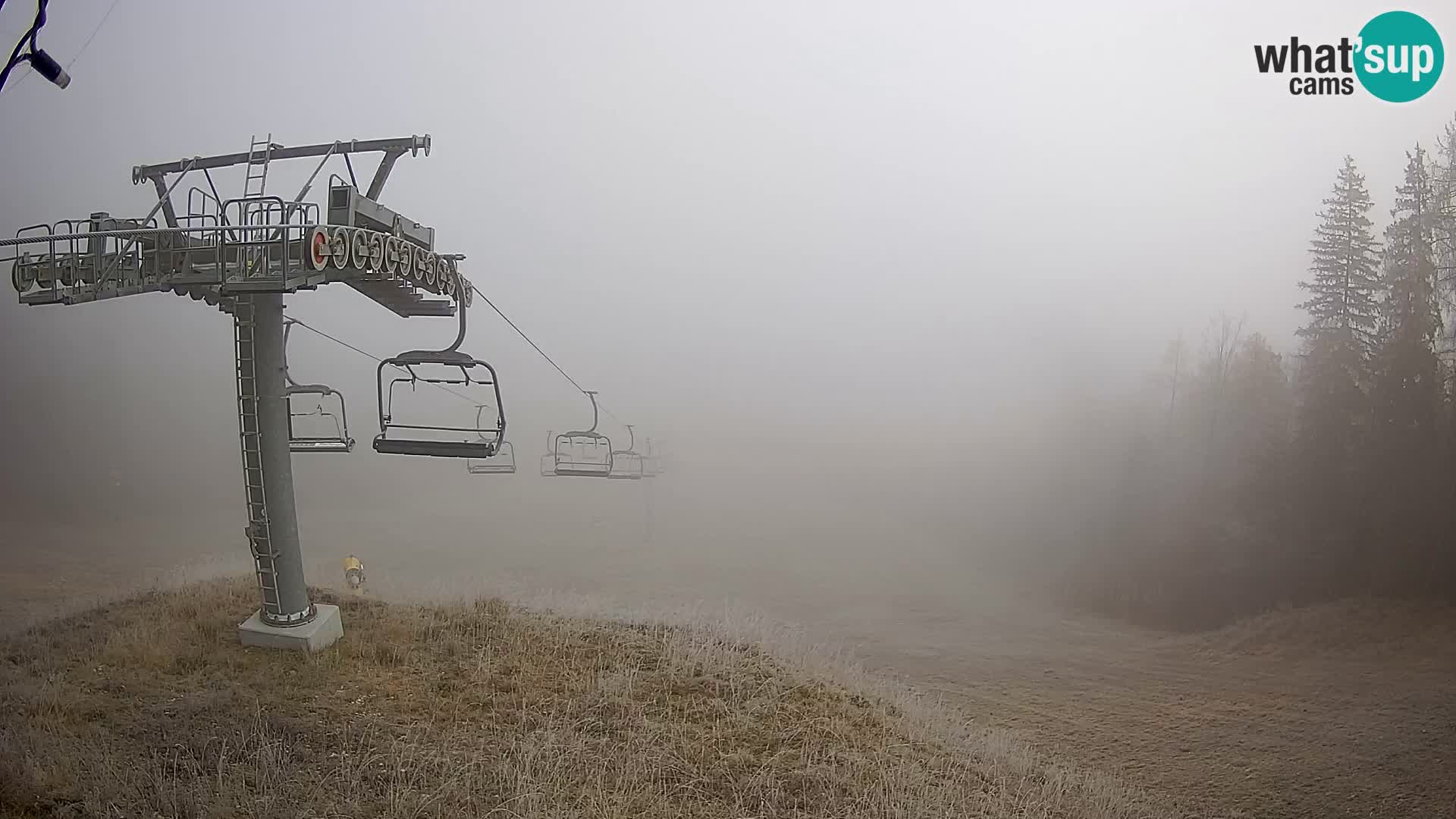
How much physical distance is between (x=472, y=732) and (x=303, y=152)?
13.2 feet

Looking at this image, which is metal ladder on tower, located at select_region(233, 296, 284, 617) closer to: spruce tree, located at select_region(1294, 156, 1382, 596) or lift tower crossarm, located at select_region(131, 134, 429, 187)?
lift tower crossarm, located at select_region(131, 134, 429, 187)

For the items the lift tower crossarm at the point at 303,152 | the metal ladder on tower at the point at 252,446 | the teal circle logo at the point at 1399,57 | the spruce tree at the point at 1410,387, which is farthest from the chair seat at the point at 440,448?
the spruce tree at the point at 1410,387

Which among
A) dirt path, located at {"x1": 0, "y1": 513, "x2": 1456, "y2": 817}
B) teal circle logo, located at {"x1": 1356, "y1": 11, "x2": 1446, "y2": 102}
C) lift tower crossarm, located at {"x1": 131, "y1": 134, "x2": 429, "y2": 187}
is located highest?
teal circle logo, located at {"x1": 1356, "y1": 11, "x2": 1446, "y2": 102}

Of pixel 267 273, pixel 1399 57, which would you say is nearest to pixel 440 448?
pixel 267 273

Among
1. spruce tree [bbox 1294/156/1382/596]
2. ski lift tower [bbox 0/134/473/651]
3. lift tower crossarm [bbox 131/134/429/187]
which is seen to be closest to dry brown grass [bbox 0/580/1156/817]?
ski lift tower [bbox 0/134/473/651]

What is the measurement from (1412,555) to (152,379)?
15360 millimetres

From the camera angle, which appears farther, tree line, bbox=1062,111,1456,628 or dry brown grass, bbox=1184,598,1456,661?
tree line, bbox=1062,111,1456,628

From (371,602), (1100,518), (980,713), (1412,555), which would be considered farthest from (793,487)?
(1412,555)

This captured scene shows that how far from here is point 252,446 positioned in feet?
19.1

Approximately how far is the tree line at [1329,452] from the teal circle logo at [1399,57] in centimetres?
82

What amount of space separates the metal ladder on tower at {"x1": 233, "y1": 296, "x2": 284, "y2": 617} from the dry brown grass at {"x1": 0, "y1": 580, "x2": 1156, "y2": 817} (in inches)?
24.0

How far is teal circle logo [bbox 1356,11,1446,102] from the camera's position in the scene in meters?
7.32

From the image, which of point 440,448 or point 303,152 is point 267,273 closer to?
point 440,448

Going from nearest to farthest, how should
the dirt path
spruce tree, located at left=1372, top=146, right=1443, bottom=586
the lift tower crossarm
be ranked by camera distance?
the lift tower crossarm, the dirt path, spruce tree, located at left=1372, top=146, right=1443, bottom=586
